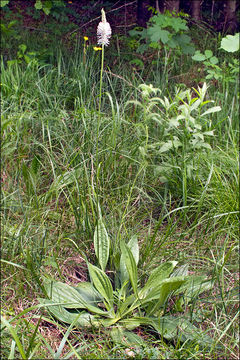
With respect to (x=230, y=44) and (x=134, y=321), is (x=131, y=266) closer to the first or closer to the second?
(x=134, y=321)

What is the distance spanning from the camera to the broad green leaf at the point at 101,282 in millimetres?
1597

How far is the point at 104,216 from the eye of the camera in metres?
1.98

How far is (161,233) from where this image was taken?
2059 millimetres

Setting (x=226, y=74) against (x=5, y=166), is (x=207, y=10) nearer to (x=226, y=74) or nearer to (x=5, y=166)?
(x=226, y=74)

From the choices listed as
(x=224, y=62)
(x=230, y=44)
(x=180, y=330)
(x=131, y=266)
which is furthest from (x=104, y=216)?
(x=224, y=62)

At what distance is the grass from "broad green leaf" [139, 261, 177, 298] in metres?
0.06

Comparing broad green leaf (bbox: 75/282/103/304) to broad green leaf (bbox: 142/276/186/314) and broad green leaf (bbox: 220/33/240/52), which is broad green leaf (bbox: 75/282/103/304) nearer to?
broad green leaf (bbox: 142/276/186/314)

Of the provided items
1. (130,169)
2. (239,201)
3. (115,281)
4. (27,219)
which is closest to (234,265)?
(239,201)

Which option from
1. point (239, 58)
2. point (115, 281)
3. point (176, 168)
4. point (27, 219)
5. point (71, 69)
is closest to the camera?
point (115, 281)

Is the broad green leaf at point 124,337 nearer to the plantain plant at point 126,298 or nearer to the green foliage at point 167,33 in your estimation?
the plantain plant at point 126,298

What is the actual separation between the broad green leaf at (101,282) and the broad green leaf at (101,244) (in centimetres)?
13

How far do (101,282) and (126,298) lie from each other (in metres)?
0.13

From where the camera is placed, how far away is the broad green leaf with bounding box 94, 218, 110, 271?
174 centimetres

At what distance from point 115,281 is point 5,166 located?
1013mm
